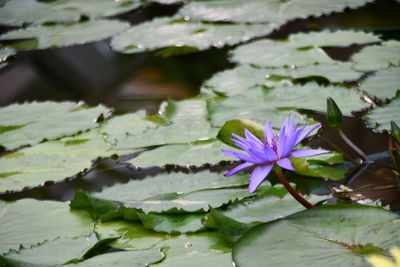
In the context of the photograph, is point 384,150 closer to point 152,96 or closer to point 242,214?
point 242,214

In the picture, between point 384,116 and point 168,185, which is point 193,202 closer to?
point 168,185

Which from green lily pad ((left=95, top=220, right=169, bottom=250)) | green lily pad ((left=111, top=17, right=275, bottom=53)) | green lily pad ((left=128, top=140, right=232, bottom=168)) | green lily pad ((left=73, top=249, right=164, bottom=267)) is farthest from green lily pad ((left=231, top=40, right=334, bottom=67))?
green lily pad ((left=73, top=249, right=164, bottom=267))

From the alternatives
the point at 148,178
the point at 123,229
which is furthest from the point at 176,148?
the point at 123,229

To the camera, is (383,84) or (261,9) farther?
(261,9)

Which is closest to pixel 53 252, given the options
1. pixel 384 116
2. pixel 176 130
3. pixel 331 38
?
pixel 176 130

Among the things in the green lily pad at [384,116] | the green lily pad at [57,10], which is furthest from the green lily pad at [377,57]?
the green lily pad at [57,10]
